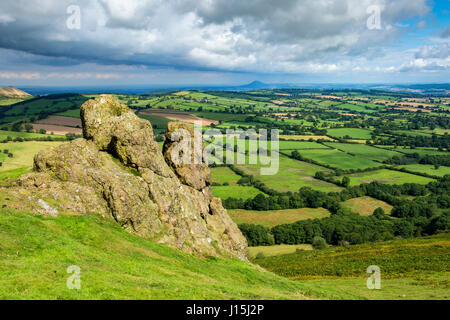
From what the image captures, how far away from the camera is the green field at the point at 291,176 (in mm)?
136950

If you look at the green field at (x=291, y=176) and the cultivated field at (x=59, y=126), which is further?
the cultivated field at (x=59, y=126)

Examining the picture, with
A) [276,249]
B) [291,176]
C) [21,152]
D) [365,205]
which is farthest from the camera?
[291,176]

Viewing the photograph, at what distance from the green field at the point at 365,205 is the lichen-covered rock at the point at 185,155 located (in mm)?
85984

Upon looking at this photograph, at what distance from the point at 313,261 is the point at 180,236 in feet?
116

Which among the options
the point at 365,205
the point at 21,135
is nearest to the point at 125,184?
the point at 365,205

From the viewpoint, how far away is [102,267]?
76.3ft

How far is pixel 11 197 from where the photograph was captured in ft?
93.0

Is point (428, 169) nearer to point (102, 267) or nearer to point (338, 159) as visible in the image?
point (338, 159)

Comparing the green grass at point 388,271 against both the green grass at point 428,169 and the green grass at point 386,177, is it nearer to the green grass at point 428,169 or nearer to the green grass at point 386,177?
the green grass at point 386,177

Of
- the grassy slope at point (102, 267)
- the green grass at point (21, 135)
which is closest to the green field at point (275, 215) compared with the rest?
the grassy slope at point (102, 267)

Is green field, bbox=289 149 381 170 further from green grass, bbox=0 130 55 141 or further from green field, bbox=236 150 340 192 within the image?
green grass, bbox=0 130 55 141

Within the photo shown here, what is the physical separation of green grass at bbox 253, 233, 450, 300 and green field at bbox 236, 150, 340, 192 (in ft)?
227

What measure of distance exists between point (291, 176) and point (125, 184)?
12593cm
